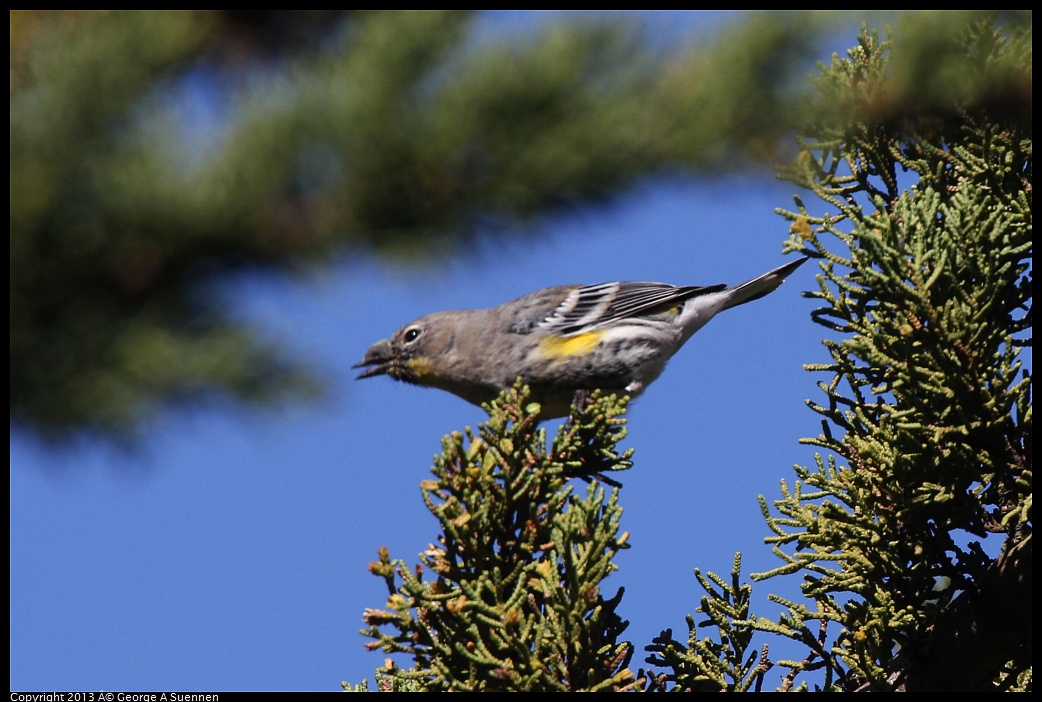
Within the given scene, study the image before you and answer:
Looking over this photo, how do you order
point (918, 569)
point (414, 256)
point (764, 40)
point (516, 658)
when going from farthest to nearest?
1. point (918, 569)
2. point (516, 658)
3. point (764, 40)
4. point (414, 256)

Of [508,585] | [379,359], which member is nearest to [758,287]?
[379,359]

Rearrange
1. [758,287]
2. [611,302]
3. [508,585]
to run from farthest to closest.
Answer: [758,287]
[611,302]
[508,585]

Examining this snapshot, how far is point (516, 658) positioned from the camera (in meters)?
2.76

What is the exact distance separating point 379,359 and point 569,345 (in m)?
1.33

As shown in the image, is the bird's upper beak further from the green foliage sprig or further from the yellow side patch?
the green foliage sprig

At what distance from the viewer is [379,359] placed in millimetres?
6000

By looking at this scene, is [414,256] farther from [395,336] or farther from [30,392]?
[395,336]

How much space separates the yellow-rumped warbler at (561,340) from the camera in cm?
532

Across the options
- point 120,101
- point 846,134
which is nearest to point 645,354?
point 846,134

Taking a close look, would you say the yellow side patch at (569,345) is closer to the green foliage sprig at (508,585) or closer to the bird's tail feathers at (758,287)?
the bird's tail feathers at (758,287)

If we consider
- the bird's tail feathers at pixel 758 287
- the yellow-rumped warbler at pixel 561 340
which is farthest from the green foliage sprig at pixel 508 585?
the bird's tail feathers at pixel 758 287

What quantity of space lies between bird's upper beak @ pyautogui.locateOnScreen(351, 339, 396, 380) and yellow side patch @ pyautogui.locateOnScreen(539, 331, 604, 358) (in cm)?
111

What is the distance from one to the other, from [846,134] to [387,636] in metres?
2.38

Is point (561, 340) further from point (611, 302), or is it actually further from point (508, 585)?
point (508, 585)
